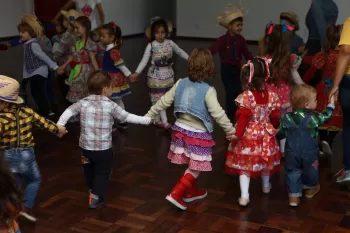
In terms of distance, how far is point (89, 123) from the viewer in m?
3.82

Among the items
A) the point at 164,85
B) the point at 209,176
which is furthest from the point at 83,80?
the point at 209,176

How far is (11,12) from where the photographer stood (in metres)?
13.0

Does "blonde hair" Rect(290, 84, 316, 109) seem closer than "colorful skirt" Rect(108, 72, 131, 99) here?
Yes

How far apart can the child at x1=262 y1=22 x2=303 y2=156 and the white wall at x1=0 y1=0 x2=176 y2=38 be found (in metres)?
9.29

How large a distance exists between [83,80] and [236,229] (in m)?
2.99

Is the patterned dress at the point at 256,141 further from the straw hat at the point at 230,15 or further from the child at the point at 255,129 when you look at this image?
the straw hat at the point at 230,15

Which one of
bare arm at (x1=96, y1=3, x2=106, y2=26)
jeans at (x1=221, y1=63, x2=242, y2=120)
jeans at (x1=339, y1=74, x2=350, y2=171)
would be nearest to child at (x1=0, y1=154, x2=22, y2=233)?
jeans at (x1=339, y1=74, x2=350, y2=171)

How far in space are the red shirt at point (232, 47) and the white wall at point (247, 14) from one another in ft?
22.0

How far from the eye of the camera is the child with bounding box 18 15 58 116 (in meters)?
6.04

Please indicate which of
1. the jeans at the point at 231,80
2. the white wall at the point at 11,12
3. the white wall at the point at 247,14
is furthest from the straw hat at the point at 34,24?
the white wall at the point at 247,14

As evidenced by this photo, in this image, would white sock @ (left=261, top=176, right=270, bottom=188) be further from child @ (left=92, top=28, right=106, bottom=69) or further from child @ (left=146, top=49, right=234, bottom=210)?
child @ (left=92, top=28, right=106, bottom=69)

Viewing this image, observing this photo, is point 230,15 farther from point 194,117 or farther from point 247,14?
point 247,14

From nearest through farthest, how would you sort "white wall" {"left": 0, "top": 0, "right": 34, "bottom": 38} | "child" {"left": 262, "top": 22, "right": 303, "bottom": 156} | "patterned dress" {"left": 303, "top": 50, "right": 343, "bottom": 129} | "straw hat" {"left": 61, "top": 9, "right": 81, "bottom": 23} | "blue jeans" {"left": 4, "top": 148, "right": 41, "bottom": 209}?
"blue jeans" {"left": 4, "top": 148, "right": 41, "bottom": 209} → "child" {"left": 262, "top": 22, "right": 303, "bottom": 156} → "patterned dress" {"left": 303, "top": 50, "right": 343, "bottom": 129} → "straw hat" {"left": 61, "top": 9, "right": 81, "bottom": 23} → "white wall" {"left": 0, "top": 0, "right": 34, "bottom": 38}

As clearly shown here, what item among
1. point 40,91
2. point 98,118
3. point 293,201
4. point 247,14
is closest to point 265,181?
point 293,201
